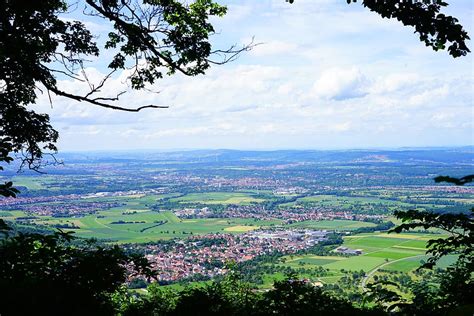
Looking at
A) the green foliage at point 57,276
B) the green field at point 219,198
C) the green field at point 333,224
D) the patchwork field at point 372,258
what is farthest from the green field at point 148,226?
the green foliage at point 57,276

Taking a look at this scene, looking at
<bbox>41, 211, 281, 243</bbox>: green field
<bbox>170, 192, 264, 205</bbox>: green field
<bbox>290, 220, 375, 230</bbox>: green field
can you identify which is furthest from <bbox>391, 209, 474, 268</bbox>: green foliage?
<bbox>170, 192, 264, 205</bbox>: green field

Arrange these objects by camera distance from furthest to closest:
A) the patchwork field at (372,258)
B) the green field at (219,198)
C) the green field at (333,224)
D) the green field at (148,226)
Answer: the green field at (219,198) → the green field at (333,224) → the green field at (148,226) → the patchwork field at (372,258)

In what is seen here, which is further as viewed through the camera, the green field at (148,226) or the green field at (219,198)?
the green field at (219,198)

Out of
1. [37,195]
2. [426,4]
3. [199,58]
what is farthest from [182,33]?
[37,195]

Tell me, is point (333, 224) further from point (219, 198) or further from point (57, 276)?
point (57, 276)

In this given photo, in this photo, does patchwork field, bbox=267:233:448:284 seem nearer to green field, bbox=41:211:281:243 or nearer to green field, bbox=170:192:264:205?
green field, bbox=41:211:281:243

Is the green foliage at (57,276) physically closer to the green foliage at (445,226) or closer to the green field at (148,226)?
the green foliage at (445,226)

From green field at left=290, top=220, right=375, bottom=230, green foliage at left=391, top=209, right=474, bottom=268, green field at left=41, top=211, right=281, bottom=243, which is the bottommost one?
green field at left=290, top=220, right=375, bottom=230

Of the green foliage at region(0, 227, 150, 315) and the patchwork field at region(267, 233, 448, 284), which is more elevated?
the green foliage at region(0, 227, 150, 315)

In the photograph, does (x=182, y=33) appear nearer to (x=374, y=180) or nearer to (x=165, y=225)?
(x=165, y=225)

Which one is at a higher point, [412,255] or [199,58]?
[199,58]

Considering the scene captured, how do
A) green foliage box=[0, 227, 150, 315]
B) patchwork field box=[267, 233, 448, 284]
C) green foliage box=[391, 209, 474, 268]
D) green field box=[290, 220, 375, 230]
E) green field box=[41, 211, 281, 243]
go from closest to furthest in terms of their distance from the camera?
green foliage box=[391, 209, 474, 268]
green foliage box=[0, 227, 150, 315]
patchwork field box=[267, 233, 448, 284]
green field box=[41, 211, 281, 243]
green field box=[290, 220, 375, 230]
